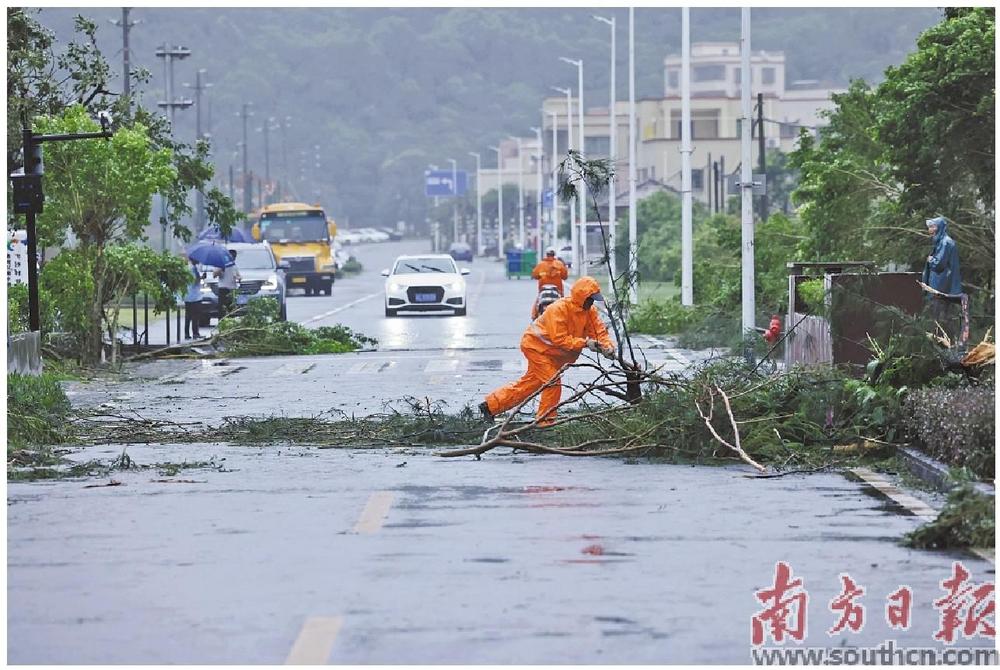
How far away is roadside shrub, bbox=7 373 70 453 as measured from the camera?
1778 centimetres

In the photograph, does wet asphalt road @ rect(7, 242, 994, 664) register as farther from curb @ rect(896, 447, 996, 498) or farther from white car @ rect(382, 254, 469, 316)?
white car @ rect(382, 254, 469, 316)

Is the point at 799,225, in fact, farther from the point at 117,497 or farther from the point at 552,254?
the point at 117,497

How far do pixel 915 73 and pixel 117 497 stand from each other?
777 inches

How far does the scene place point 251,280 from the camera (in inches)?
1922

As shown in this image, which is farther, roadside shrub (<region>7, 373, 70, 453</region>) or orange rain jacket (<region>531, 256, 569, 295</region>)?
orange rain jacket (<region>531, 256, 569, 295</region>)

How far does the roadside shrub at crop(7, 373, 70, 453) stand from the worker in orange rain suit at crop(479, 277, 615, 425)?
373cm

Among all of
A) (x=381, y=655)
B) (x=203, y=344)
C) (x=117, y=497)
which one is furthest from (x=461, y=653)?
(x=203, y=344)

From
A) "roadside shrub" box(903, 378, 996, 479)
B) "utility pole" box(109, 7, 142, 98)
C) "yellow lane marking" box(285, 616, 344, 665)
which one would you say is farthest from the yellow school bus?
"yellow lane marking" box(285, 616, 344, 665)

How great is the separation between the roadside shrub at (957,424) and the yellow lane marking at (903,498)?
467 mm

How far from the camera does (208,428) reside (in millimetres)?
19234

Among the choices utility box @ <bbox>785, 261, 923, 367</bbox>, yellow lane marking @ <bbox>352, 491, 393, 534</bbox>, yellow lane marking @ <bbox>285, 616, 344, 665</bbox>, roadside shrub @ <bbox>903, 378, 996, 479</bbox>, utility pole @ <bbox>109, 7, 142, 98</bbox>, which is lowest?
yellow lane marking @ <bbox>352, 491, 393, 534</bbox>

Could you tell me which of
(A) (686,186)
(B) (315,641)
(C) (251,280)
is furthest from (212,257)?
(B) (315,641)

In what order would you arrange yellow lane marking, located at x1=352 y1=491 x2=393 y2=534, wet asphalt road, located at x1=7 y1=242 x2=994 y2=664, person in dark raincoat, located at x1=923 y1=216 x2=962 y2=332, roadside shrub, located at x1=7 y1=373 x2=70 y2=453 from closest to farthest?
1. wet asphalt road, located at x1=7 y1=242 x2=994 y2=664
2. yellow lane marking, located at x1=352 y1=491 x2=393 y2=534
3. roadside shrub, located at x1=7 y1=373 x2=70 y2=453
4. person in dark raincoat, located at x1=923 y1=216 x2=962 y2=332

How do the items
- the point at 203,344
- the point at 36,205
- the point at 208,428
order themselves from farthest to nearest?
the point at 203,344 → the point at 36,205 → the point at 208,428
